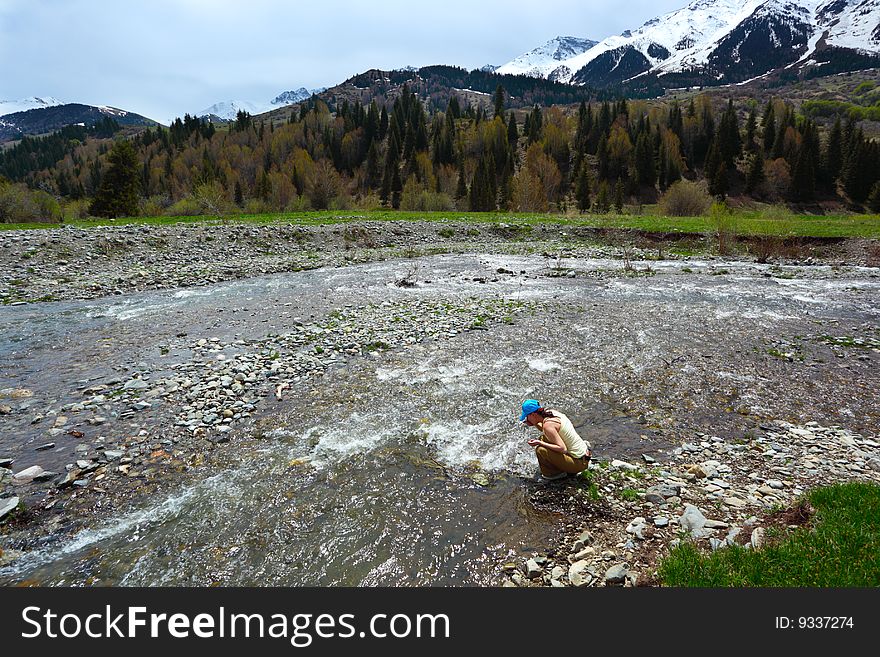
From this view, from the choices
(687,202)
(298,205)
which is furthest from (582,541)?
(298,205)

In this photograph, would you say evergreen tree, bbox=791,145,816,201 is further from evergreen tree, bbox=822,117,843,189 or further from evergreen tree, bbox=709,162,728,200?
evergreen tree, bbox=709,162,728,200

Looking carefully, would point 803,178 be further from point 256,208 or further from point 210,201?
point 210,201

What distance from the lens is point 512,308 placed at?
17.8 meters

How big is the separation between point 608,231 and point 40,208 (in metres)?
60.5

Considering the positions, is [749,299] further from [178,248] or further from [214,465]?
[178,248]

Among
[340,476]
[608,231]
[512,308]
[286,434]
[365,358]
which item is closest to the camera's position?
[340,476]

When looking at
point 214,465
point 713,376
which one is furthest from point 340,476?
point 713,376

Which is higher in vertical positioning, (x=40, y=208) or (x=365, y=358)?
(x=40, y=208)

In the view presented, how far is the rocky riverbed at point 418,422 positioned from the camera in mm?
5453

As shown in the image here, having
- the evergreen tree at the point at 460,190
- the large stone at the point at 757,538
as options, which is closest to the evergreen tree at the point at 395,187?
the evergreen tree at the point at 460,190

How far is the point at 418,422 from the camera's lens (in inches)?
345

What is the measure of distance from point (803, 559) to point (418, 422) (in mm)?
6081

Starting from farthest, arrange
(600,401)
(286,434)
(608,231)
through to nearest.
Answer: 1. (608,231)
2. (600,401)
3. (286,434)

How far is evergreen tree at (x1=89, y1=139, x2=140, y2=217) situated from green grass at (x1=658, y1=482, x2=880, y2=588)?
68.6 metres
